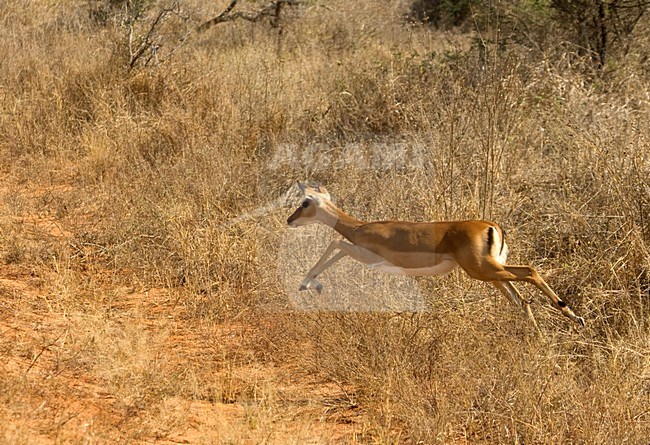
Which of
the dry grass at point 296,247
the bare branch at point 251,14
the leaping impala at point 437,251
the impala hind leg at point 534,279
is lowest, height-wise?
the bare branch at point 251,14

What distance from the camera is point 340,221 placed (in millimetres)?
4555

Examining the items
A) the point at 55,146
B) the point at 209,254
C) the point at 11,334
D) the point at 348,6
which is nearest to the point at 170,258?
the point at 209,254

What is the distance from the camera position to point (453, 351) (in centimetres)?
441

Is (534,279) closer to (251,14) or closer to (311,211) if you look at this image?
(311,211)

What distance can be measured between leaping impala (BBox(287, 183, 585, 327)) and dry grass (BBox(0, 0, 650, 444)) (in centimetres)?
38

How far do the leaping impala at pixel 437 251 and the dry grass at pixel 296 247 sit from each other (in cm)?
38

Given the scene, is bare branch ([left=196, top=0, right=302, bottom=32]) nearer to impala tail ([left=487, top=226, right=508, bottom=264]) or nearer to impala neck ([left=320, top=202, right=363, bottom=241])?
impala neck ([left=320, top=202, right=363, bottom=241])

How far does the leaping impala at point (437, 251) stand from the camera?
4.20 metres

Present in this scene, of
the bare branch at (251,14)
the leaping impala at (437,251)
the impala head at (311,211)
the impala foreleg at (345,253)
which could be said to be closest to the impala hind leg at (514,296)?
the leaping impala at (437,251)

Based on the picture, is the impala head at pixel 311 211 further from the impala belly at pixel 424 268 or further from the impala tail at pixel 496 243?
the impala tail at pixel 496 243

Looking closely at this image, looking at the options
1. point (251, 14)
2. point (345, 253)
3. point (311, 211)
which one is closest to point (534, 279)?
point (345, 253)

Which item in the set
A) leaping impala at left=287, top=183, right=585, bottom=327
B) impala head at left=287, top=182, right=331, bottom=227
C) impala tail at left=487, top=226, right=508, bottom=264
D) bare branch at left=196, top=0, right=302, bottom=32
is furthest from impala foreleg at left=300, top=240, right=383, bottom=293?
bare branch at left=196, top=0, right=302, bottom=32

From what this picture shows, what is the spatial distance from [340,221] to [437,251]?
56 centimetres

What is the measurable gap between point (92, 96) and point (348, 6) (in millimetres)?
6957
